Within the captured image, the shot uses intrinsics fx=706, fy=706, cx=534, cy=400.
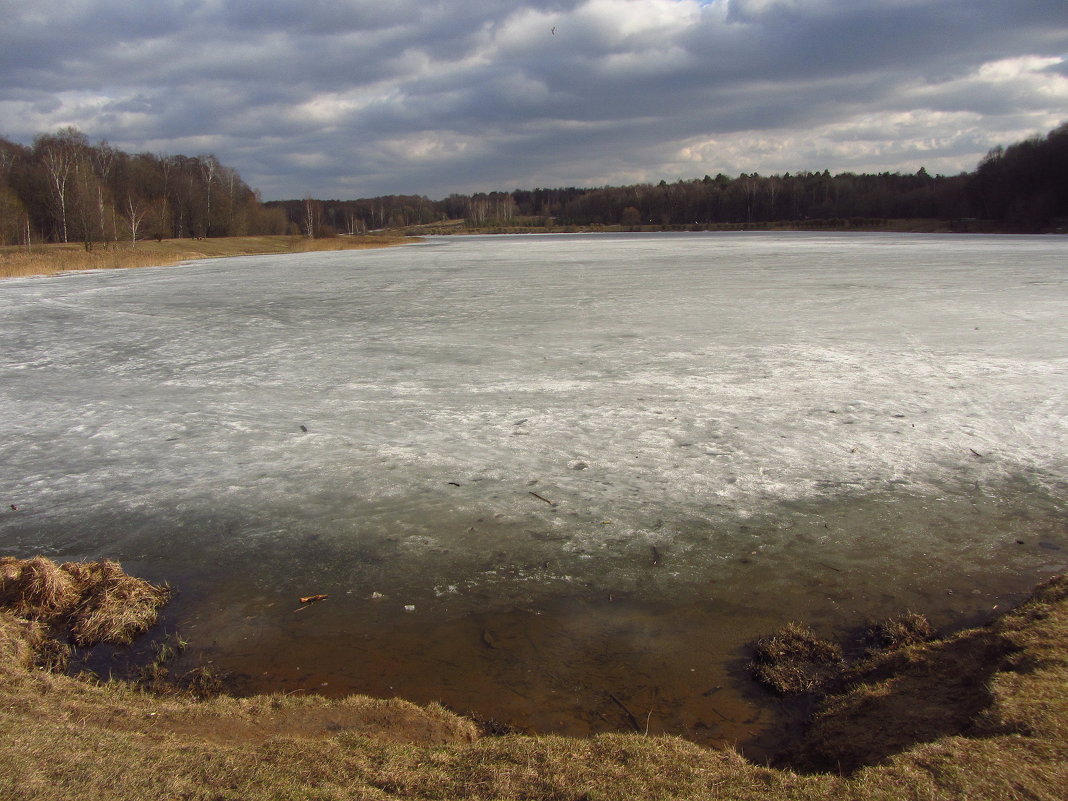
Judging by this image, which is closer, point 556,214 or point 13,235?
point 13,235

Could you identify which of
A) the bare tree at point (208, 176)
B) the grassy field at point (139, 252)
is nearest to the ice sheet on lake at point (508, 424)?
the grassy field at point (139, 252)

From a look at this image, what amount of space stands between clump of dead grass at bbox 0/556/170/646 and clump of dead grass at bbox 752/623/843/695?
2.91 metres

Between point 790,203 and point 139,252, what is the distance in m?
76.6

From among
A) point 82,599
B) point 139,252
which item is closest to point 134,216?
point 139,252

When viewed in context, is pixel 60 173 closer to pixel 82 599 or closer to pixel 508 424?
pixel 508 424

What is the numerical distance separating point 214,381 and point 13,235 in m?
51.6

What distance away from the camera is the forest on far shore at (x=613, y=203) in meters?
49.5

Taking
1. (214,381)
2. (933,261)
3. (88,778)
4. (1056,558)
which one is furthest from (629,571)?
(933,261)

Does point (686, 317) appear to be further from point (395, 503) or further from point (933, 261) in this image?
point (933, 261)

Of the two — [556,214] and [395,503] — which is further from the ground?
[556,214]

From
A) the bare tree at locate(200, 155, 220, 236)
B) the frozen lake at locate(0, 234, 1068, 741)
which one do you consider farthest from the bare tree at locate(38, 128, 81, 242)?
the frozen lake at locate(0, 234, 1068, 741)

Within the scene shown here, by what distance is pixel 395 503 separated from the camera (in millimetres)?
4723

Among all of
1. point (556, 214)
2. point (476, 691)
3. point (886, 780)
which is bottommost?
point (476, 691)

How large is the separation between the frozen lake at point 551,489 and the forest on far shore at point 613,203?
4379 cm
